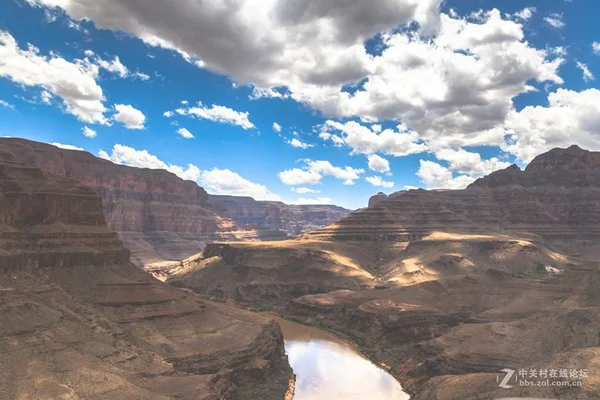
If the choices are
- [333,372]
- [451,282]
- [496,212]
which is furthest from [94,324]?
[496,212]

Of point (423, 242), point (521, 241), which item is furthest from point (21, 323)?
point (521, 241)

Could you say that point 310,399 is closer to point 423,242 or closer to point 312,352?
point 312,352

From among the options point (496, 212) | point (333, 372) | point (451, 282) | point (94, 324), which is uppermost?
point (496, 212)

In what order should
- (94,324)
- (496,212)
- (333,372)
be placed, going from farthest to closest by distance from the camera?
(496,212) < (333,372) < (94,324)

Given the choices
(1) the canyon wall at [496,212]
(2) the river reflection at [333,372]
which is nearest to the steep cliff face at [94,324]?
(2) the river reflection at [333,372]

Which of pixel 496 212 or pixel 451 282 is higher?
pixel 496 212

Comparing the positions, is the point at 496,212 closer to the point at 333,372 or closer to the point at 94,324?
the point at 333,372

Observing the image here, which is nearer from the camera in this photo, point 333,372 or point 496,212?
point 333,372

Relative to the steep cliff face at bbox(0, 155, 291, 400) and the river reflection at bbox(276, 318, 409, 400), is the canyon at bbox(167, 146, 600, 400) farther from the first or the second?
the steep cliff face at bbox(0, 155, 291, 400)

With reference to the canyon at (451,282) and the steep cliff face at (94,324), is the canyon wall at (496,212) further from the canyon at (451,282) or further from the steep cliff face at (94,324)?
the steep cliff face at (94,324)
